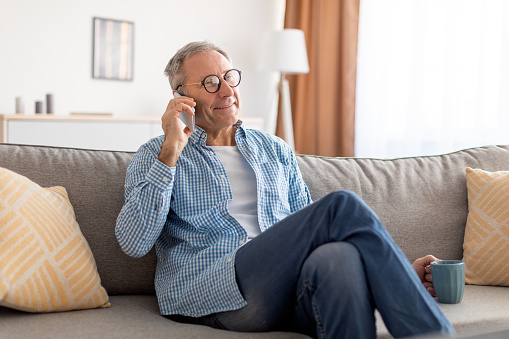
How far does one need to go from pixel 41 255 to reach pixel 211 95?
2.45 ft

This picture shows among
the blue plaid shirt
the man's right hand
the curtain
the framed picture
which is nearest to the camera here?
the blue plaid shirt

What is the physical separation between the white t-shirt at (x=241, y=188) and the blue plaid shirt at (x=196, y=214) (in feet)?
0.09

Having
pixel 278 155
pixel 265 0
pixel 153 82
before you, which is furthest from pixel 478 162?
pixel 265 0

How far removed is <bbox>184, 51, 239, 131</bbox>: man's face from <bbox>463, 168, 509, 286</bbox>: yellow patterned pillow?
88 centimetres

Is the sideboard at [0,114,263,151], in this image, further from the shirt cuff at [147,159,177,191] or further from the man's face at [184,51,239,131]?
the shirt cuff at [147,159,177,191]

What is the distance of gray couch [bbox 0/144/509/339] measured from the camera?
61.3 inches

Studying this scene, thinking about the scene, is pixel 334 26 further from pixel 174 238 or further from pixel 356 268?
pixel 356 268

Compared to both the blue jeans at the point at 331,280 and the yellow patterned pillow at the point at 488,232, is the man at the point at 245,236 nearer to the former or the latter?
the blue jeans at the point at 331,280

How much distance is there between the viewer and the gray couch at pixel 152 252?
1.56 m

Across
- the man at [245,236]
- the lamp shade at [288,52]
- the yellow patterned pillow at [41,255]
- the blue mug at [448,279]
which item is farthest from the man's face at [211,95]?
the lamp shade at [288,52]

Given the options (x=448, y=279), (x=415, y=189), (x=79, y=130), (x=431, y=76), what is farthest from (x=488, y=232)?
(x=79, y=130)

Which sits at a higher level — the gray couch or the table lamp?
the table lamp

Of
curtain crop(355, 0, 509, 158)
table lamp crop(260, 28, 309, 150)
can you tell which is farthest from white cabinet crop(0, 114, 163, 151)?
curtain crop(355, 0, 509, 158)

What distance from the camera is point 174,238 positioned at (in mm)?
1843
